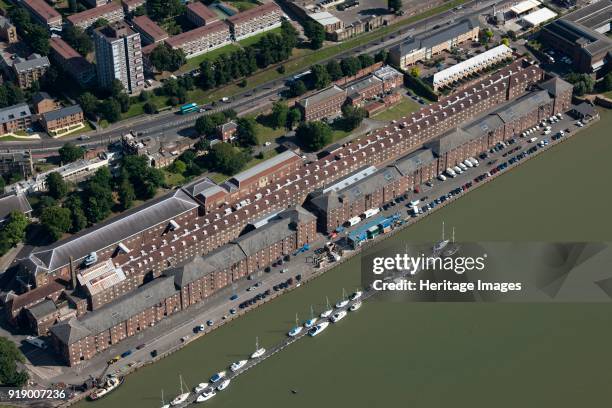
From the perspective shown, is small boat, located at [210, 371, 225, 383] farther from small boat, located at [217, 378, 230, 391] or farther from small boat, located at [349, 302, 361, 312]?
small boat, located at [349, 302, 361, 312]

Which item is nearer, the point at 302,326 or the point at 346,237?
the point at 302,326

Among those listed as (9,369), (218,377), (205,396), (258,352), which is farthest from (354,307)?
(9,369)

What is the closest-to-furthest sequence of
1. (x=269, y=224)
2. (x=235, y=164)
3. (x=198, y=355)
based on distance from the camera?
(x=198, y=355) → (x=269, y=224) → (x=235, y=164)

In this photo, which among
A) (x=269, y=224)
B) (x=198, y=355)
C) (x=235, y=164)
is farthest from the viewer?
(x=235, y=164)

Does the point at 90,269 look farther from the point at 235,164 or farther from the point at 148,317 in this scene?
the point at 235,164

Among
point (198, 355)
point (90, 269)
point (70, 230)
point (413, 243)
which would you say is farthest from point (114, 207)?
point (413, 243)

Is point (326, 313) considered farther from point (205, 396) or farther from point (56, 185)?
point (56, 185)
